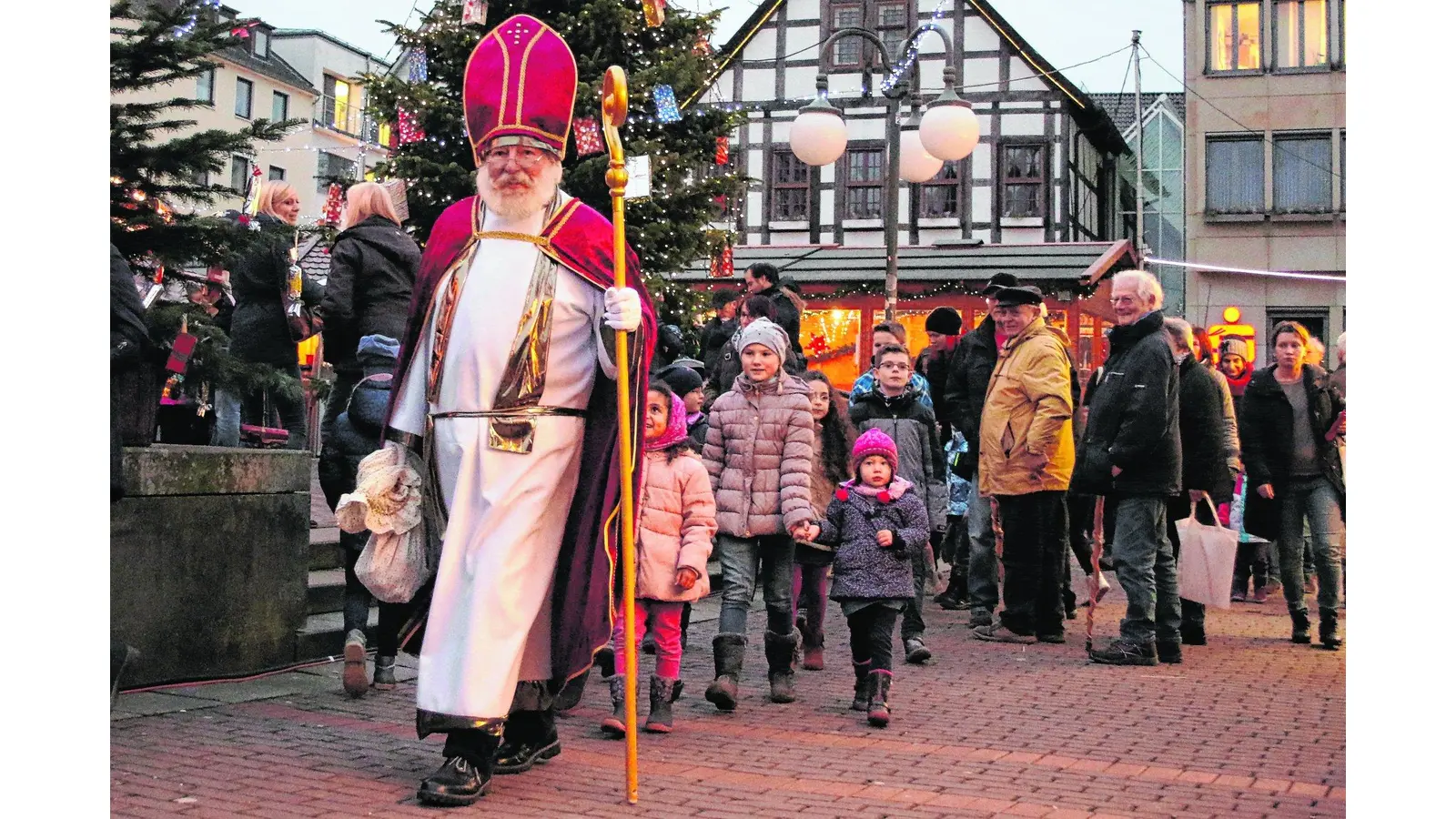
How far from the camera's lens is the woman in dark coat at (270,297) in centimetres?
877

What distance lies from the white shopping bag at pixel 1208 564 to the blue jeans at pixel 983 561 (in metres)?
1.41

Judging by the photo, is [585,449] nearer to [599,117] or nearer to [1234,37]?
[599,117]

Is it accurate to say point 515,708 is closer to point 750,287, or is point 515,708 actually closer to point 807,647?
point 807,647

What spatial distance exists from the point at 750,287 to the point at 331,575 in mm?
3139

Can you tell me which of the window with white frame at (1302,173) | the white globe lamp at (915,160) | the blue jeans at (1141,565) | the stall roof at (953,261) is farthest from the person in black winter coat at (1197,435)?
the window with white frame at (1302,173)

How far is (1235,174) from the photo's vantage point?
118 feet

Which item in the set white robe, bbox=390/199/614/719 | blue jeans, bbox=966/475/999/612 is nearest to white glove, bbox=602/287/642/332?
white robe, bbox=390/199/614/719

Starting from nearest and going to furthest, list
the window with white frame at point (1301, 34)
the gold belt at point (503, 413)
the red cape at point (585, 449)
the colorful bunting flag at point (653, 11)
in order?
the gold belt at point (503, 413), the red cape at point (585, 449), the colorful bunting flag at point (653, 11), the window with white frame at point (1301, 34)

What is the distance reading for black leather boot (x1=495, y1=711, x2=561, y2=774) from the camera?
5.79 m

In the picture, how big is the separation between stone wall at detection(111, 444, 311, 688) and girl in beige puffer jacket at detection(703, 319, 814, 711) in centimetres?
202

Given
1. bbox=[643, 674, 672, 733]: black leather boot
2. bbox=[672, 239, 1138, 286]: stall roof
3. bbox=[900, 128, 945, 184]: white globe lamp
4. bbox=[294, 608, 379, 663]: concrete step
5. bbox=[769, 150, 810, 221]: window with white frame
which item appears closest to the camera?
bbox=[643, 674, 672, 733]: black leather boot

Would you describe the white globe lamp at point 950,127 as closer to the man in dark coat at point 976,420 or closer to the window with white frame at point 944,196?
the man in dark coat at point 976,420

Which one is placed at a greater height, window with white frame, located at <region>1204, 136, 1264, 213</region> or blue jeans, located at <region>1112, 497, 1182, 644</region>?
window with white frame, located at <region>1204, 136, 1264, 213</region>

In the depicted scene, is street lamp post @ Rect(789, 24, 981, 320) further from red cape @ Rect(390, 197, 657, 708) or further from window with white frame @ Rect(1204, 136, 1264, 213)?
window with white frame @ Rect(1204, 136, 1264, 213)
